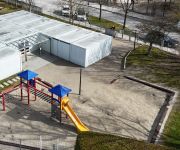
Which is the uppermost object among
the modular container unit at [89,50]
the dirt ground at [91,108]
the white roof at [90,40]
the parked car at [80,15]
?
the parked car at [80,15]

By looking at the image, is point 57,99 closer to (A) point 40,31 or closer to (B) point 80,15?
(A) point 40,31

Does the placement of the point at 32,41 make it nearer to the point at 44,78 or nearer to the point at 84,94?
the point at 44,78

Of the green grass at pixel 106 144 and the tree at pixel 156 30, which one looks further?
the tree at pixel 156 30

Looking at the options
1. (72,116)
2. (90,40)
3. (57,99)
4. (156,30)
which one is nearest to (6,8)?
(90,40)

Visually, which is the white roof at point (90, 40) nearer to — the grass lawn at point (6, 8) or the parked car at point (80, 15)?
the parked car at point (80, 15)

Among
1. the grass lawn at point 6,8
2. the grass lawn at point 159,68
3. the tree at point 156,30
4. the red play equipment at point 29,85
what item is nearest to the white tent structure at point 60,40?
the grass lawn at point 159,68

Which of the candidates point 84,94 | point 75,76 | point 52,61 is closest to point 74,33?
point 52,61
